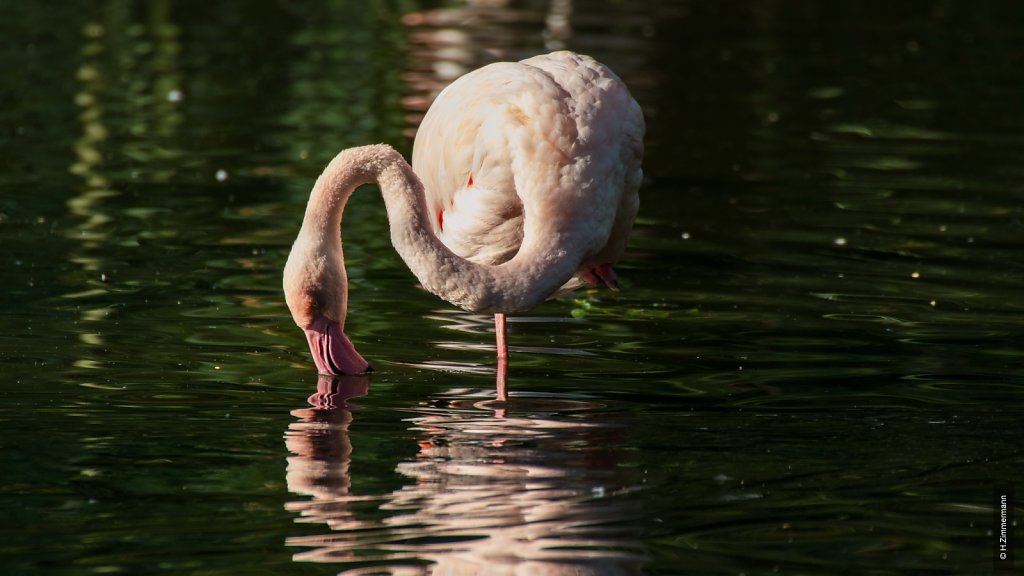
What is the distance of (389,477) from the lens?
5773mm

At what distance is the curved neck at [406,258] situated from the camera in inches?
246

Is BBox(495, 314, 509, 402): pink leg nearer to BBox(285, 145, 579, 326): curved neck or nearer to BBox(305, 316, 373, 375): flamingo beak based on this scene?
BBox(305, 316, 373, 375): flamingo beak

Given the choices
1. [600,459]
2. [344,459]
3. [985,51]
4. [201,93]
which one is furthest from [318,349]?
[985,51]

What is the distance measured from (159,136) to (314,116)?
1.61 m

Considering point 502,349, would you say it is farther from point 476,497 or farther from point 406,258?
point 476,497

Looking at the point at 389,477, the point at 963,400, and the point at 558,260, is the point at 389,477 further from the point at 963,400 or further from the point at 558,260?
the point at 963,400

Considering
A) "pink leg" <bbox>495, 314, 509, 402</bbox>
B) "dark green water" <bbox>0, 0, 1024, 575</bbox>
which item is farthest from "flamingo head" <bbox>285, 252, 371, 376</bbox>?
"pink leg" <bbox>495, 314, 509, 402</bbox>

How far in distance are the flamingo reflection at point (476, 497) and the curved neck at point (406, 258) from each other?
509 millimetres

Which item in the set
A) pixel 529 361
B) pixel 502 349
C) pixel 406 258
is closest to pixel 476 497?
pixel 406 258

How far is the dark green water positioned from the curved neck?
52 cm

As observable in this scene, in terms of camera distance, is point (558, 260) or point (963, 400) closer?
point (558, 260)

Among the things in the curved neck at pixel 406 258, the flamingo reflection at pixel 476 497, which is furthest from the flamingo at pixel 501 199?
the flamingo reflection at pixel 476 497

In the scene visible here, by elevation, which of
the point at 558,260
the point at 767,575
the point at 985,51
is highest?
the point at 558,260

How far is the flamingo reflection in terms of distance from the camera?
4938 mm
